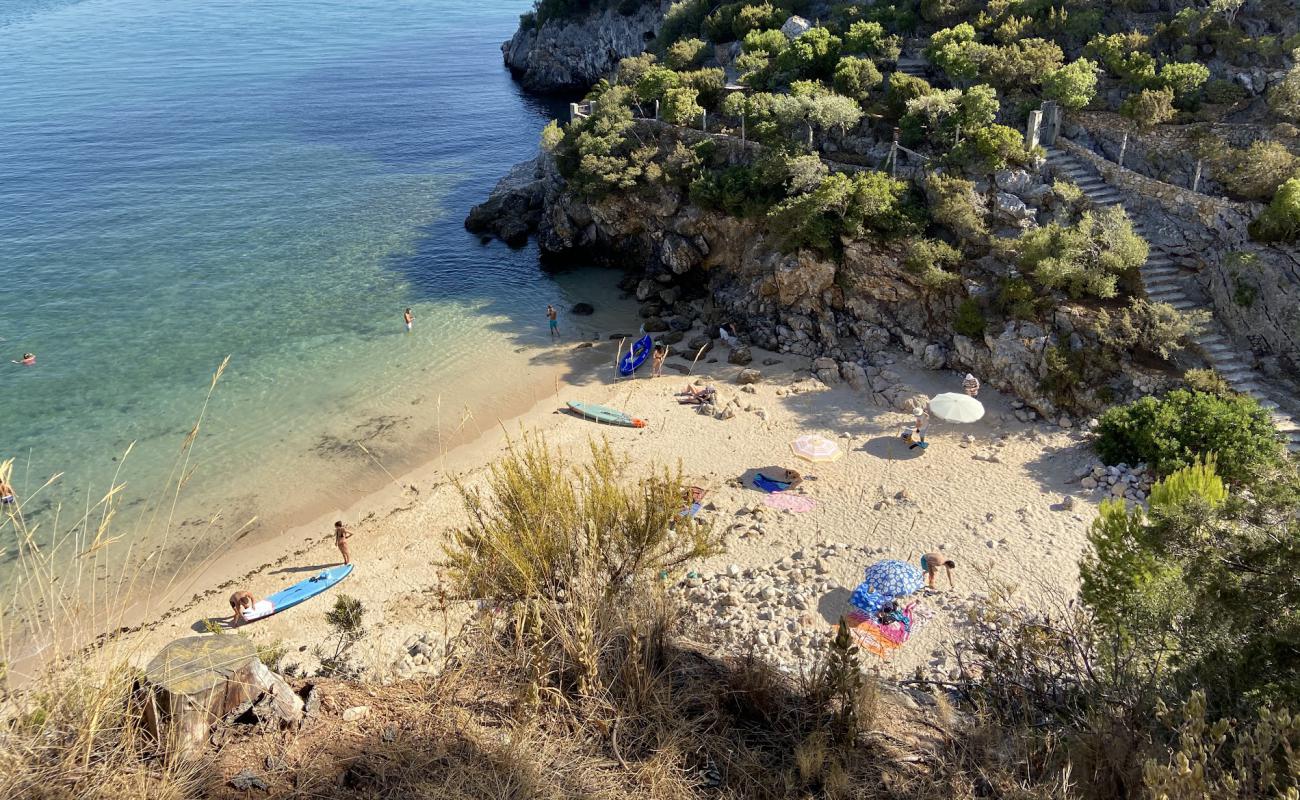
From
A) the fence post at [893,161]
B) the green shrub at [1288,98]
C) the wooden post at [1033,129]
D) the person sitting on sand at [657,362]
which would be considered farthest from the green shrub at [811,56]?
the green shrub at [1288,98]

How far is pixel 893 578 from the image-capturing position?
15.5 m

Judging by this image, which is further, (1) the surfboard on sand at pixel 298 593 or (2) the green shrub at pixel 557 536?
(1) the surfboard on sand at pixel 298 593

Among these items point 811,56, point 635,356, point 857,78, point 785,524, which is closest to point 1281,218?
point 857,78

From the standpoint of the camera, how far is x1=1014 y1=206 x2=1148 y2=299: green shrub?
21.2m

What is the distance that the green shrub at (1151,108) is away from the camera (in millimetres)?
24547

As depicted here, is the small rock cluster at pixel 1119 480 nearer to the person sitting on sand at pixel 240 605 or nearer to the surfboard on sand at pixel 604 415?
the surfboard on sand at pixel 604 415

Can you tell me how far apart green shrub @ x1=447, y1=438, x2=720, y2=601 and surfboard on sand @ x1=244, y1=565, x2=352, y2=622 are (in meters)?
9.26

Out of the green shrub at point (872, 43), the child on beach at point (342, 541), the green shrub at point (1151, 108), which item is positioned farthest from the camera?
the green shrub at point (872, 43)

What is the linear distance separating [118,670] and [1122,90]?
108ft

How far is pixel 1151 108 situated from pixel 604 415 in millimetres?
20915

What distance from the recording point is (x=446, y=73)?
7062 cm

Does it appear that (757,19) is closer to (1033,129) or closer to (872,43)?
(872,43)

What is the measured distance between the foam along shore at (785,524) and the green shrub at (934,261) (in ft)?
9.21

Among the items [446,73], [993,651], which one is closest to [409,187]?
[446,73]
